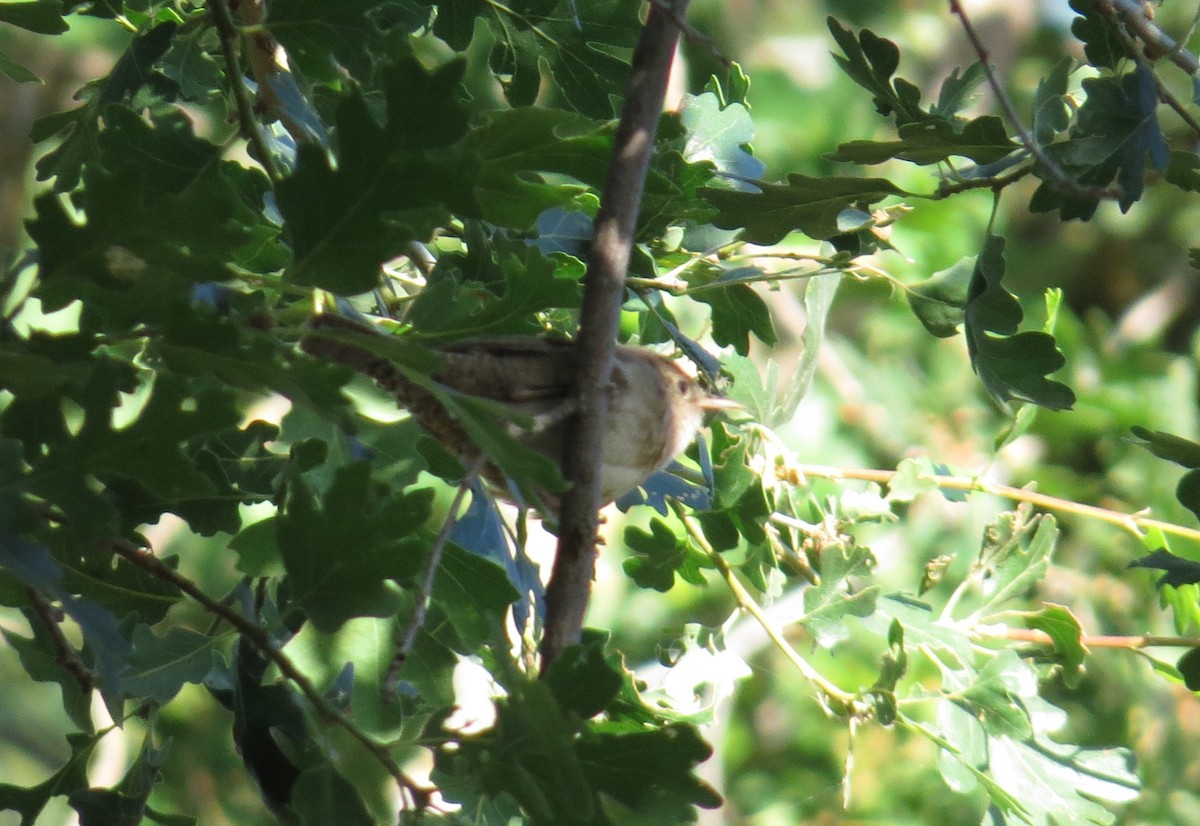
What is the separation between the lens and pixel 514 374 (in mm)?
1185

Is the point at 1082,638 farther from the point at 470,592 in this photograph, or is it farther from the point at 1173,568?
the point at 470,592

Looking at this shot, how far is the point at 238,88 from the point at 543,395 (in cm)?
40

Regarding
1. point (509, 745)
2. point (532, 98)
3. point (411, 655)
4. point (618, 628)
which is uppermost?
point (532, 98)

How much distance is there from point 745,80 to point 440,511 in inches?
42.7

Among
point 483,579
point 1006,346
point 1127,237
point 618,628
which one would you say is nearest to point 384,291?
point 483,579

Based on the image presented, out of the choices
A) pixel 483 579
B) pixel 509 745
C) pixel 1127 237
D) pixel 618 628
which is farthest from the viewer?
pixel 1127 237

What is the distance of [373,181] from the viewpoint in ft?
2.94

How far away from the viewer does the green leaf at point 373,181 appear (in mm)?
877

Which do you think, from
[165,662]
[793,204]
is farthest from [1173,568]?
[165,662]

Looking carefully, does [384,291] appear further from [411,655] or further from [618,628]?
[618,628]

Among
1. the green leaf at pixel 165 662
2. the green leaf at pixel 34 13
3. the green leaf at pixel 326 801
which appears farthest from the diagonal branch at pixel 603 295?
the green leaf at pixel 34 13

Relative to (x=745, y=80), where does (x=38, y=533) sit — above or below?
below

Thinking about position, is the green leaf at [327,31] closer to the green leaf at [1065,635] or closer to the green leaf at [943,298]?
the green leaf at [943,298]

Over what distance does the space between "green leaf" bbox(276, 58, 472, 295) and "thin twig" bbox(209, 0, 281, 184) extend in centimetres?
24
